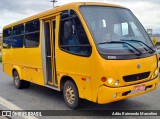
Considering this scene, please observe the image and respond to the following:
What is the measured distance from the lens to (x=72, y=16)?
6707 millimetres

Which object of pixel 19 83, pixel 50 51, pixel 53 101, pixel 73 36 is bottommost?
pixel 53 101

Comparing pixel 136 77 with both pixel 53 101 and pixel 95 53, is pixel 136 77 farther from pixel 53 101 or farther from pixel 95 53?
pixel 53 101

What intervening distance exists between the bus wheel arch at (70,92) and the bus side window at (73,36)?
0.77m

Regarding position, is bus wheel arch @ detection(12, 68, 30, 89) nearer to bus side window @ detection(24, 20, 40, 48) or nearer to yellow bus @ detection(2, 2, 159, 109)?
bus side window @ detection(24, 20, 40, 48)

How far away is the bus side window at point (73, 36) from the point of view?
627 centimetres

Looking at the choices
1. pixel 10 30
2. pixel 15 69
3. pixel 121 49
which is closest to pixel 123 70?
pixel 121 49

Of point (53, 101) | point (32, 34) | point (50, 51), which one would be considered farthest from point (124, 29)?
point (32, 34)

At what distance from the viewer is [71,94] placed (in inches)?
271

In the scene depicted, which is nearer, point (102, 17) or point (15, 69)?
point (102, 17)

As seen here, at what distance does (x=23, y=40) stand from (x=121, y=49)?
4824 mm

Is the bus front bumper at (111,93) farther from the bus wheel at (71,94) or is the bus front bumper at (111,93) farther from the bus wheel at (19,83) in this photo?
the bus wheel at (19,83)

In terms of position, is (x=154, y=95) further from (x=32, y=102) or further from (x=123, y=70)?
(x=32, y=102)

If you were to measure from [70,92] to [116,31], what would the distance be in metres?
1.86

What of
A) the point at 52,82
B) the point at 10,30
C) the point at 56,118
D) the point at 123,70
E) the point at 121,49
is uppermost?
the point at 10,30
